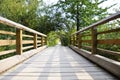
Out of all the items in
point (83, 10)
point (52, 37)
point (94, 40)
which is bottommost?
point (94, 40)

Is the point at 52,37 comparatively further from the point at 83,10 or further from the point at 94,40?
the point at 94,40

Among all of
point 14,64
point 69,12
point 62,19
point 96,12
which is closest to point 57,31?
point 62,19

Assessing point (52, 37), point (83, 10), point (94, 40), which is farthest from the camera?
point (52, 37)

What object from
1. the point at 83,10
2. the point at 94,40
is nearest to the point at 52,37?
the point at 83,10

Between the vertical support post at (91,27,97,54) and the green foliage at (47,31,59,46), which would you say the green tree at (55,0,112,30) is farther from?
the vertical support post at (91,27,97,54)

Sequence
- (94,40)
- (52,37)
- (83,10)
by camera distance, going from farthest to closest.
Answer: (52,37) < (83,10) < (94,40)

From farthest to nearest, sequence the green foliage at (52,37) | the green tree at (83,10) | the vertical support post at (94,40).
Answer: the green foliage at (52,37) < the green tree at (83,10) < the vertical support post at (94,40)

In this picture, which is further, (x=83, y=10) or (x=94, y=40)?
(x=83, y=10)

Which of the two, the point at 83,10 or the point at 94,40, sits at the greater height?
the point at 83,10

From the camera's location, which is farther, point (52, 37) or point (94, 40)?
point (52, 37)

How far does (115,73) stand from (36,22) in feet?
42.5

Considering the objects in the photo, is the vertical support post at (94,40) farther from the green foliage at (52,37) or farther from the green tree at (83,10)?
the green foliage at (52,37)

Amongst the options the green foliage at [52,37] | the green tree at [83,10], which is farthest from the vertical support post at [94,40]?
the green foliage at [52,37]

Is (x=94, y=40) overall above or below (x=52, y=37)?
below
